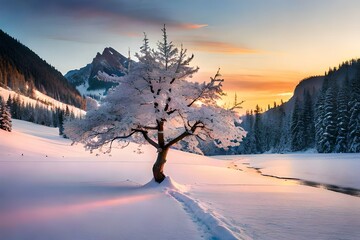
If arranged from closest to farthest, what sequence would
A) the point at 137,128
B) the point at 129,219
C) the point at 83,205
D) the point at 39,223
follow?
the point at 39,223 → the point at 129,219 → the point at 83,205 → the point at 137,128

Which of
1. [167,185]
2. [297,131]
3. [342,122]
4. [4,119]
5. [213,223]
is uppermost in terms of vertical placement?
[4,119]

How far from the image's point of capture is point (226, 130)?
16.2 metres

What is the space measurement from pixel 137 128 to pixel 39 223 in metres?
9.78

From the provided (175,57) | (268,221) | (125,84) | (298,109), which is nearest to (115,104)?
(125,84)

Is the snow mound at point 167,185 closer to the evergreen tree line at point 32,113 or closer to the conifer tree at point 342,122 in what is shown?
the conifer tree at point 342,122

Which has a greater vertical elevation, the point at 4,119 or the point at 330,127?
the point at 4,119

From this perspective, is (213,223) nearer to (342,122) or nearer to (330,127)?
(342,122)

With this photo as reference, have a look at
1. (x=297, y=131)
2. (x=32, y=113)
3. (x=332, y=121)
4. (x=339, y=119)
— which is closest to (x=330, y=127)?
(x=332, y=121)

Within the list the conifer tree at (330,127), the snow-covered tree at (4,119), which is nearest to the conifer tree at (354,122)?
the conifer tree at (330,127)

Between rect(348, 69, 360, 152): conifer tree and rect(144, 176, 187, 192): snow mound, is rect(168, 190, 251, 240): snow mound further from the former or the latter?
rect(348, 69, 360, 152): conifer tree

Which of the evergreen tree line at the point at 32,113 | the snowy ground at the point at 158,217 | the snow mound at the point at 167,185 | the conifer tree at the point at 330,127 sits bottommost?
the snow mound at the point at 167,185

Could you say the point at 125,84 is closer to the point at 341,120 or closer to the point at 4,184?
the point at 4,184

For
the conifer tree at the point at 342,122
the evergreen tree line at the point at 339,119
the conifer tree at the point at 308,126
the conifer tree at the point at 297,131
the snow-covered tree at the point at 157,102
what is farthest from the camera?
the conifer tree at the point at 297,131

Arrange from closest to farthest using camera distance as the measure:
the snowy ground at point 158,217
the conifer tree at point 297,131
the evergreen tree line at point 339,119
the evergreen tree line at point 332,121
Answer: the snowy ground at point 158,217
the evergreen tree line at point 339,119
the evergreen tree line at point 332,121
the conifer tree at point 297,131
